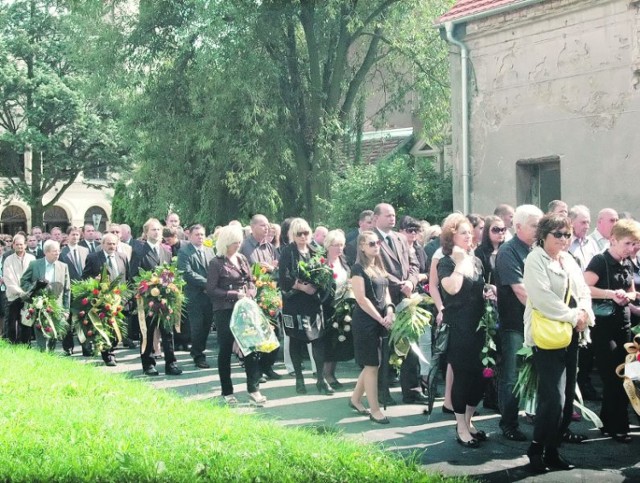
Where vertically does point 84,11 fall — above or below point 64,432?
above

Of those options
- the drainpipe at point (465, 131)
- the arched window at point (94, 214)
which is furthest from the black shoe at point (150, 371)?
the arched window at point (94, 214)

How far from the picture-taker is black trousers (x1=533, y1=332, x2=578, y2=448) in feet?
22.7

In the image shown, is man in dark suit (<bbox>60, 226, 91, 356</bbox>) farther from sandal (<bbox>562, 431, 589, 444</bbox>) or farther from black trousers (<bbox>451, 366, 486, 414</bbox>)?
sandal (<bbox>562, 431, 589, 444</bbox>)

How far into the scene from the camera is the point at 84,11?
23750 mm

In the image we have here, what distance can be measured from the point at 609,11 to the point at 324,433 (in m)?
11.2

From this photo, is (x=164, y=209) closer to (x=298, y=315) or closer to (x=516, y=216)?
(x=298, y=315)

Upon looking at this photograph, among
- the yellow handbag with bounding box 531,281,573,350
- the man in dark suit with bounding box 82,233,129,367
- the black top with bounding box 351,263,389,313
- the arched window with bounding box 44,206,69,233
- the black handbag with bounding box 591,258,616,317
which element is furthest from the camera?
the arched window with bounding box 44,206,69,233

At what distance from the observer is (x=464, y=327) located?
800cm

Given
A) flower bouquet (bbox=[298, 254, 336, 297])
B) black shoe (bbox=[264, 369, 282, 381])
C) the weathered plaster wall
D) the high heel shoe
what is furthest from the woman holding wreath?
the weathered plaster wall

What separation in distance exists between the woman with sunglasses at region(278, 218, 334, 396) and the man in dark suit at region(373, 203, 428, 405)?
94cm

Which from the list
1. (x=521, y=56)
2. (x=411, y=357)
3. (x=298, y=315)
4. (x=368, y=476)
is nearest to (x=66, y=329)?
(x=298, y=315)

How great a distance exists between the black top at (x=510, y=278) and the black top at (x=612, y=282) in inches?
31.0

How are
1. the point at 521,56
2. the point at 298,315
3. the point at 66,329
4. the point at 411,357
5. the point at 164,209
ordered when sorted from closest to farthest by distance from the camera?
1. the point at 411,357
2. the point at 298,315
3. the point at 66,329
4. the point at 521,56
5. the point at 164,209

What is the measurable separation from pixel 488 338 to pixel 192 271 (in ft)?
20.7
